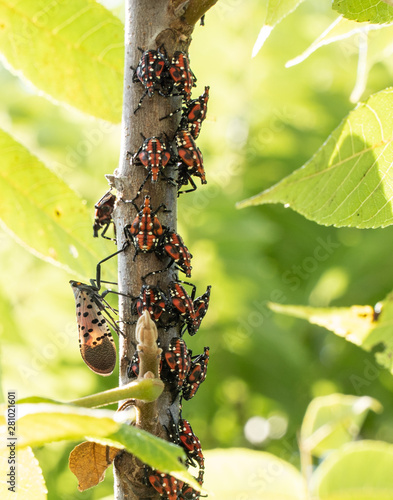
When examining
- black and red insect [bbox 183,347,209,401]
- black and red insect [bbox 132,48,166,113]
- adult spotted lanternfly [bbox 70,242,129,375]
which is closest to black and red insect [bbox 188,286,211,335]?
black and red insect [bbox 183,347,209,401]

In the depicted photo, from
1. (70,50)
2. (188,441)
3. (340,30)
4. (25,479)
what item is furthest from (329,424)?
(70,50)

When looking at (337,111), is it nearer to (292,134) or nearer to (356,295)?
(292,134)

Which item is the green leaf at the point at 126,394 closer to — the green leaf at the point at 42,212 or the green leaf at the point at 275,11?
the green leaf at the point at 42,212

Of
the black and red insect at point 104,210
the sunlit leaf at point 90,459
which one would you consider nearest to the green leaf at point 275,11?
the black and red insect at point 104,210

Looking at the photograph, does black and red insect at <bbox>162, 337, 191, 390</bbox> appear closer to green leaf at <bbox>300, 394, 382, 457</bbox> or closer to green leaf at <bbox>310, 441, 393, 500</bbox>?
green leaf at <bbox>310, 441, 393, 500</bbox>

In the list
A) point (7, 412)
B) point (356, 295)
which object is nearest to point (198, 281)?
point (356, 295)
